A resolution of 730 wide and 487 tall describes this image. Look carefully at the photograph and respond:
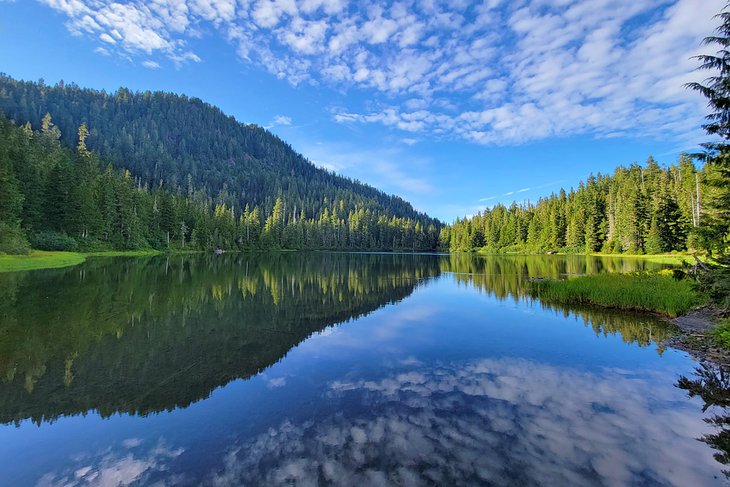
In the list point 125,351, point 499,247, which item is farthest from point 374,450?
point 499,247

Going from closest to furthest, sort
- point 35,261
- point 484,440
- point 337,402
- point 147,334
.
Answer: point 484,440
point 337,402
point 147,334
point 35,261

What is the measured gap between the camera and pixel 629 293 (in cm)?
2250

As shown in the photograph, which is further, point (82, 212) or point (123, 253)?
point (123, 253)

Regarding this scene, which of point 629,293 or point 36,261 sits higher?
point 36,261

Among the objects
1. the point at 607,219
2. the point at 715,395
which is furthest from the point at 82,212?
the point at 607,219

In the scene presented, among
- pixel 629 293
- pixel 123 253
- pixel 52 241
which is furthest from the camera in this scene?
pixel 123 253

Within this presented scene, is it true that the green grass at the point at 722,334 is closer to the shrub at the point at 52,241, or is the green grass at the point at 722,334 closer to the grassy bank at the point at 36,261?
the grassy bank at the point at 36,261

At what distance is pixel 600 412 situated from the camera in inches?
361

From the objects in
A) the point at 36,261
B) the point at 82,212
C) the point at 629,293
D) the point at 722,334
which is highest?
the point at 82,212

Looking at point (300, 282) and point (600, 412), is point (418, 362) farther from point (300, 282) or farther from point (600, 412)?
point (300, 282)

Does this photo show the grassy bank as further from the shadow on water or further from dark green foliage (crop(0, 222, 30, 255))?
the shadow on water

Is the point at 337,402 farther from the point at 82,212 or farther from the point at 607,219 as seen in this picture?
the point at 607,219

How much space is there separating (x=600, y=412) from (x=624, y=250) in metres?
101

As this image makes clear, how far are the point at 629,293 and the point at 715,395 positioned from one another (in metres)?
14.2
